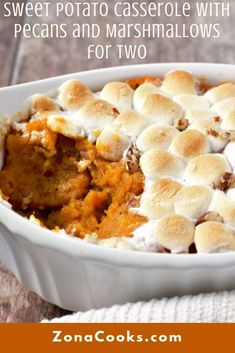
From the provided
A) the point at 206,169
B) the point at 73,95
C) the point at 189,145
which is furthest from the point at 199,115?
the point at 73,95

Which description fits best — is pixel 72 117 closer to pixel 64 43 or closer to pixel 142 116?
pixel 142 116

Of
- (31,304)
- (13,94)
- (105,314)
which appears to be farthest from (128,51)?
(105,314)

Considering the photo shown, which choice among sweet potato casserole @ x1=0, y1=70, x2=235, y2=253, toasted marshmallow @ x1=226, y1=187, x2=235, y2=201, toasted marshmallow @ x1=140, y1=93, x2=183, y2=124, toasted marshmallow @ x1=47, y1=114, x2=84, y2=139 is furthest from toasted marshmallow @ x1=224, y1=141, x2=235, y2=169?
toasted marshmallow @ x1=47, y1=114, x2=84, y2=139

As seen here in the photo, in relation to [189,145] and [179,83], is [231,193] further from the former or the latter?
[179,83]

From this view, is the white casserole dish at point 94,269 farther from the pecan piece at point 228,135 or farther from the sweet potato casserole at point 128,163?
the pecan piece at point 228,135

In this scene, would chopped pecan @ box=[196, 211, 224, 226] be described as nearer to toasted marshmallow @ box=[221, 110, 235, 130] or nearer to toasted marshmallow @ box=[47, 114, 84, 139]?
toasted marshmallow @ box=[221, 110, 235, 130]

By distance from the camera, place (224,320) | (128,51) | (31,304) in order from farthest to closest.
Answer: (128,51), (31,304), (224,320)

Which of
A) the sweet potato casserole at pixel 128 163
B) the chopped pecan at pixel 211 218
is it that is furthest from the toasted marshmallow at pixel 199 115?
the chopped pecan at pixel 211 218
